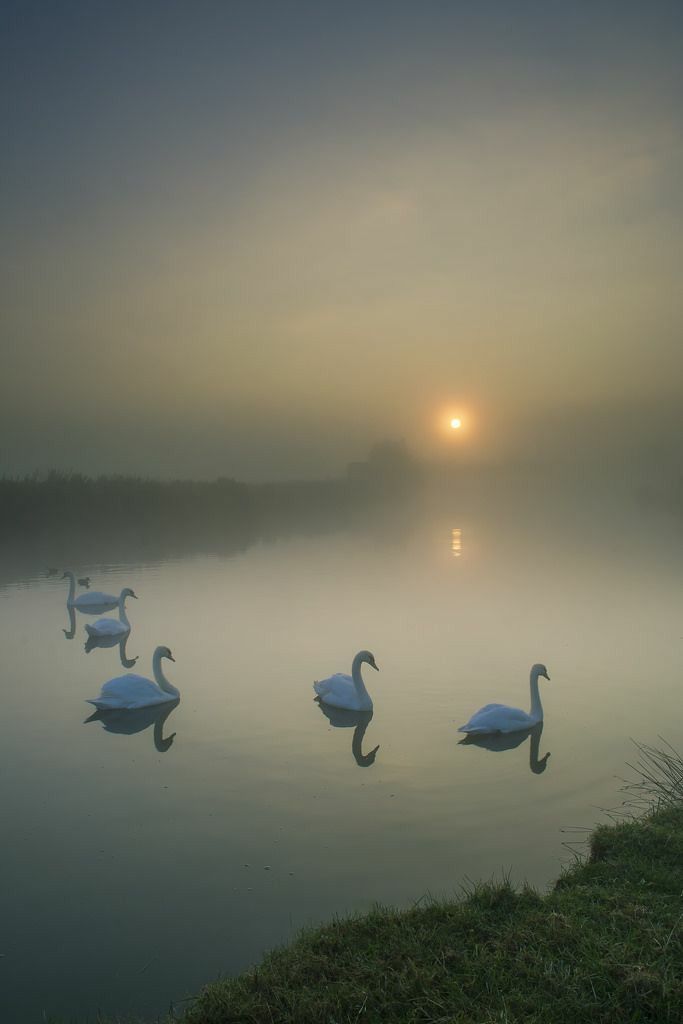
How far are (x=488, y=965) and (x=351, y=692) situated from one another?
6425mm

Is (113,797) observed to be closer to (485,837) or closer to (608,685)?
(485,837)

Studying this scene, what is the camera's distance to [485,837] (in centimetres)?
662

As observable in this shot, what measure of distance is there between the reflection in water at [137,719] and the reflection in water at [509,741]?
12.6ft

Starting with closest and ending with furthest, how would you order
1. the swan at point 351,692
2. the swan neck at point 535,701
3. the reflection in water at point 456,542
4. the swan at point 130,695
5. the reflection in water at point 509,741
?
the reflection in water at point 509,741
the swan neck at point 535,701
the swan at point 351,692
the swan at point 130,695
the reflection in water at point 456,542

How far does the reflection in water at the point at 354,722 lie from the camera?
893 cm

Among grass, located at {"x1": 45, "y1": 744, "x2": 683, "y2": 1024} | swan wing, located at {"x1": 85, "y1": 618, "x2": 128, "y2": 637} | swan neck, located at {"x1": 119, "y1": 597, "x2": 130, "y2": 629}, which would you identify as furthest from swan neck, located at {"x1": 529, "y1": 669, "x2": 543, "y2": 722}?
swan neck, located at {"x1": 119, "y1": 597, "x2": 130, "y2": 629}

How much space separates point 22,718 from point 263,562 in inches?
717

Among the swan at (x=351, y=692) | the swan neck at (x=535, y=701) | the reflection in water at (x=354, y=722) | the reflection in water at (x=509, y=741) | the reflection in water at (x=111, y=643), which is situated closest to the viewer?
the reflection in water at (x=509, y=741)

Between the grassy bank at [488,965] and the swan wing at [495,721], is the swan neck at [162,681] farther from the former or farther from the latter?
the grassy bank at [488,965]

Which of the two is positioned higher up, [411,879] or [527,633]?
[527,633]

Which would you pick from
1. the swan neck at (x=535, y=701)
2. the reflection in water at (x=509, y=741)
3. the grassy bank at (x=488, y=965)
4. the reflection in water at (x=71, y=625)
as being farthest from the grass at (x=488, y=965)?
the reflection in water at (x=71, y=625)

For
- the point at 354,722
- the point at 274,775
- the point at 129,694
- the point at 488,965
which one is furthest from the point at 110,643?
the point at 488,965

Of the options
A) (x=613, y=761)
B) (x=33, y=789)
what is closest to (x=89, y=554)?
(x=33, y=789)

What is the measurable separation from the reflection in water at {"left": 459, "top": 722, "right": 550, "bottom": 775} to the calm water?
0.45ft
